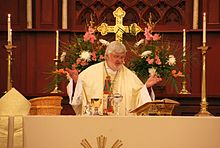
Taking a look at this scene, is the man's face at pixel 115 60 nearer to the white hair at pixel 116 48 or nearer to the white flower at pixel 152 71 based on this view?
the white hair at pixel 116 48

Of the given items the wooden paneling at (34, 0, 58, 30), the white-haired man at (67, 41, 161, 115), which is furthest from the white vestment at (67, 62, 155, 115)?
the wooden paneling at (34, 0, 58, 30)

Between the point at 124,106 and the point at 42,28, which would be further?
the point at 42,28

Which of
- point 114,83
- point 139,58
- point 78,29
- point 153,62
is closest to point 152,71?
point 153,62

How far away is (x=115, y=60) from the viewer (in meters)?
5.30

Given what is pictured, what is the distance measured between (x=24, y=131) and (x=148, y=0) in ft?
14.7

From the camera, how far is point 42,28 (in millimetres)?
7176

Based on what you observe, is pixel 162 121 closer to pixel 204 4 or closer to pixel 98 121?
pixel 98 121

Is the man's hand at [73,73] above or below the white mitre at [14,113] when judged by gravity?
above

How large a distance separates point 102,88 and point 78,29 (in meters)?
2.12

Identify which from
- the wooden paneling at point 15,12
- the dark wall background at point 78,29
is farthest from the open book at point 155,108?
the wooden paneling at point 15,12

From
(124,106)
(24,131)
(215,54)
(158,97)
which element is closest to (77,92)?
(124,106)

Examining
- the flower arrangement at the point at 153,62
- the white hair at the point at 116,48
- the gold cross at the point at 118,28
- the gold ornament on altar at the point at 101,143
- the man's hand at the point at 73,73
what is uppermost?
the gold cross at the point at 118,28

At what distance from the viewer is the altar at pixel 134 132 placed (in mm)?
3152

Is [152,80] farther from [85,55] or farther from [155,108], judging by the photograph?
[155,108]
